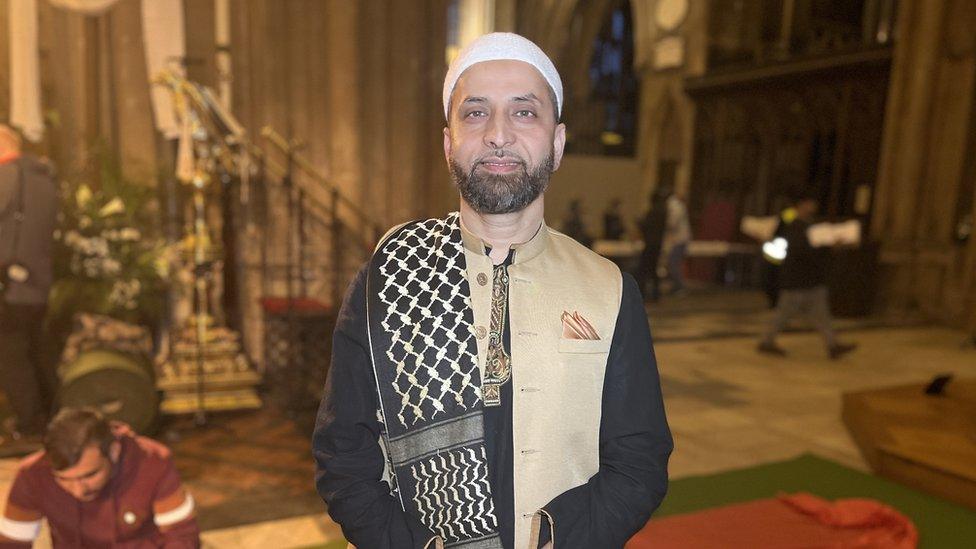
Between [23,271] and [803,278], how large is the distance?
748cm

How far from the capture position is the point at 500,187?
1.42 metres

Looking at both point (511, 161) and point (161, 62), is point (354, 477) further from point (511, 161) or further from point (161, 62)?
point (161, 62)

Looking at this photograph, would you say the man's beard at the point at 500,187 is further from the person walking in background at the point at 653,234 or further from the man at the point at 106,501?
the person walking in background at the point at 653,234

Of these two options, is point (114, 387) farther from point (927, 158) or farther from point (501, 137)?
point (927, 158)

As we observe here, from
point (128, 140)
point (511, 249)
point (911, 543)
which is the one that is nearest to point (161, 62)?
point (128, 140)

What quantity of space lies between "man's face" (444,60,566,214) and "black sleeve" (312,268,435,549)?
0.39 metres

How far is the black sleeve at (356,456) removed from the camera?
1445 mm

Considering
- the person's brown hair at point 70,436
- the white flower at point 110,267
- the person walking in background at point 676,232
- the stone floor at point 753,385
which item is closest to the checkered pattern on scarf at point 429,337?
the person's brown hair at point 70,436

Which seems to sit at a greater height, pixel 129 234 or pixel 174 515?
pixel 129 234

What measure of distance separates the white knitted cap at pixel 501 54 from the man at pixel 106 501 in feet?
6.05

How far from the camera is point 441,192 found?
6258 millimetres

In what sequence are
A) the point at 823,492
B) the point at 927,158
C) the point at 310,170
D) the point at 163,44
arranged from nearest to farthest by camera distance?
the point at 823,492 < the point at 163,44 < the point at 310,170 < the point at 927,158

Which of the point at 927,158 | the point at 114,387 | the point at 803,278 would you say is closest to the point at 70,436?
the point at 114,387

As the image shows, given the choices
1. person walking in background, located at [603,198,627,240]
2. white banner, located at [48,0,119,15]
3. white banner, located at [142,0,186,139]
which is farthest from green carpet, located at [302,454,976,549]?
person walking in background, located at [603,198,627,240]
